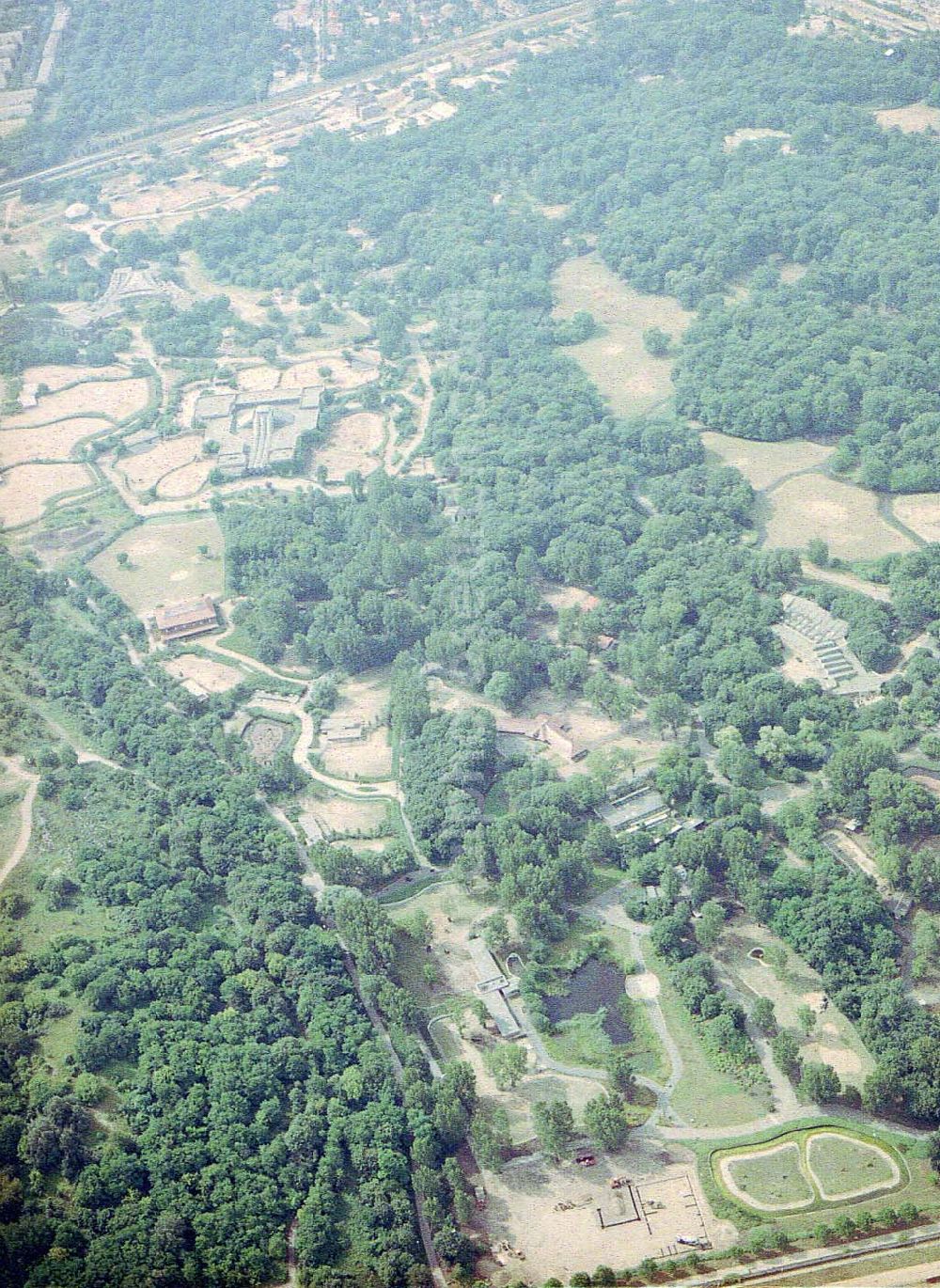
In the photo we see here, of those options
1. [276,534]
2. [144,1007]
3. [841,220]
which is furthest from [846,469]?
[144,1007]

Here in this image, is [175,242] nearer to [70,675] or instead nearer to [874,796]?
[70,675]

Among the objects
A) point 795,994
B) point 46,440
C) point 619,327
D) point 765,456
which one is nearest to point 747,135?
point 619,327

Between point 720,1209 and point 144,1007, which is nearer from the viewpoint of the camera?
point 720,1209

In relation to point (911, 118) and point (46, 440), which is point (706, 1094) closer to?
point (46, 440)

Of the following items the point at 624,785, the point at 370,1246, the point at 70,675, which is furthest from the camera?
the point at 70,675

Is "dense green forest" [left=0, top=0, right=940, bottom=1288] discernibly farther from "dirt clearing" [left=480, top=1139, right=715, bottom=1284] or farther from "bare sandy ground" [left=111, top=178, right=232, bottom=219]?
"bare sandy ground" [left=111, top=178, right=232, bottom=219]
